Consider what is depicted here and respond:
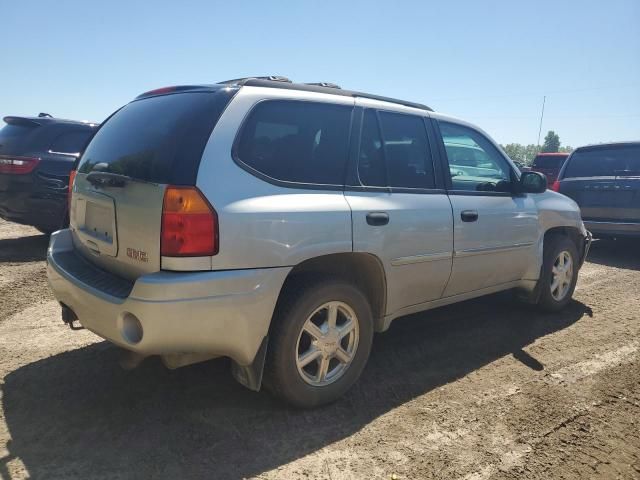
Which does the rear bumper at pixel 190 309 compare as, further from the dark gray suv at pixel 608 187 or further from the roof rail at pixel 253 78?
the dark gray suv at pixel 608 187

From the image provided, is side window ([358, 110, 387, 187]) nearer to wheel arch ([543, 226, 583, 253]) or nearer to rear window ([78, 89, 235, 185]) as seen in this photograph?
rear window ([78, 89, 235, 185])

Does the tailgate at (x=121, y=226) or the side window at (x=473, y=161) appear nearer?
the tailgate at (x=121, y=226)

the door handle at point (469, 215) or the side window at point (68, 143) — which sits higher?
the side window at point (68, 143)

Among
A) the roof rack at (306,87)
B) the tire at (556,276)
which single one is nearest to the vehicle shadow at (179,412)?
the tire at (556,276)

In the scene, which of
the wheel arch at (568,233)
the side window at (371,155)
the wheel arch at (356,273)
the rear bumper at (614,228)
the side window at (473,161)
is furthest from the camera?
the rear bumper at (614,228)

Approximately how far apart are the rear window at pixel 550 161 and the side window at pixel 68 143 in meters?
14.0

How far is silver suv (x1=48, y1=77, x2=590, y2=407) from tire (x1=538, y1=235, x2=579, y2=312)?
125 cm

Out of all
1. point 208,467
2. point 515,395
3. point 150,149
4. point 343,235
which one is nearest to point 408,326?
point 515,395

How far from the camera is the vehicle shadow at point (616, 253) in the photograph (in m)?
7.59

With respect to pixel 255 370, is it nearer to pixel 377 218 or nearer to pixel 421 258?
pixel 377 218

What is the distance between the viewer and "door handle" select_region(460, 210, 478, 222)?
3.67 meters

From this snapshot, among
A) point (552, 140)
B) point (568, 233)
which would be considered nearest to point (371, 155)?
point (568, 233)

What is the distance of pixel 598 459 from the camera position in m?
2.60

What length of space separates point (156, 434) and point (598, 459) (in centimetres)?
242
